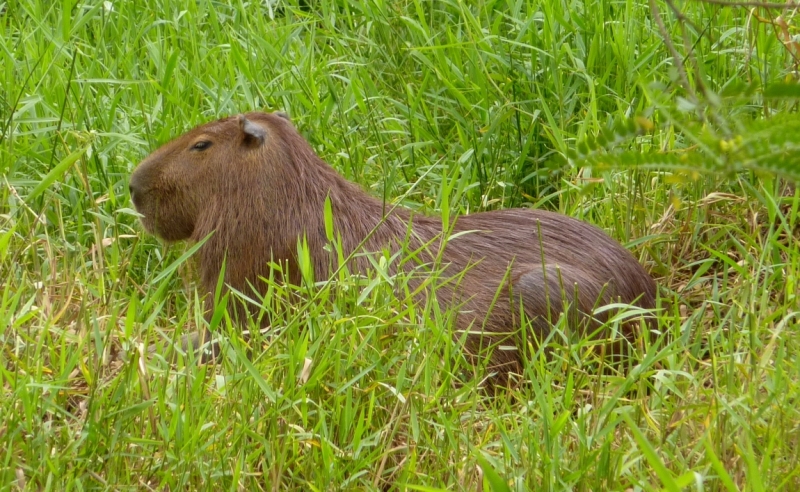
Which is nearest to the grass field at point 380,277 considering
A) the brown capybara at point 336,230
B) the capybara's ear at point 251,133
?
the brown capybara at point 336,230

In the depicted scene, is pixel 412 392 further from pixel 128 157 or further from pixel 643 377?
pixel 128 157

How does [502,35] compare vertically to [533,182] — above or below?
above

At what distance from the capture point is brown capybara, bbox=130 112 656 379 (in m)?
3.97

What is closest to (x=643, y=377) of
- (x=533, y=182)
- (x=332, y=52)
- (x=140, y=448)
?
(x=140, y=448)

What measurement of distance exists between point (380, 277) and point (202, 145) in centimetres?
116

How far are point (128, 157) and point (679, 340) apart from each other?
246 centimetres

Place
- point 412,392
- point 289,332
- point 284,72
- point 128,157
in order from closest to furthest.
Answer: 1. point 412,392
2. point 289,332
3. point 128,157
4. point 284,72

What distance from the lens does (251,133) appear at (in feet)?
13.9

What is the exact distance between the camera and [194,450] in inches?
113

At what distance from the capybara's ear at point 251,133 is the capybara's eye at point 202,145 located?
0.48 feet

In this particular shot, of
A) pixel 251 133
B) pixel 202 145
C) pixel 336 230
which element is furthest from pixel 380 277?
pixel 202 145

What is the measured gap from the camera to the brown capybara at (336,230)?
3969 millimetres

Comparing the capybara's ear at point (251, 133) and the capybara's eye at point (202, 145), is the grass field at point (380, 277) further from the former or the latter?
the capybara's ear at point (251, 133)

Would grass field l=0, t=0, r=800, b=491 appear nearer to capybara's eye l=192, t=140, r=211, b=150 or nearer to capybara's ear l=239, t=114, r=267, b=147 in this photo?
capybara's eye l=192, t=140, r=211, b=150
